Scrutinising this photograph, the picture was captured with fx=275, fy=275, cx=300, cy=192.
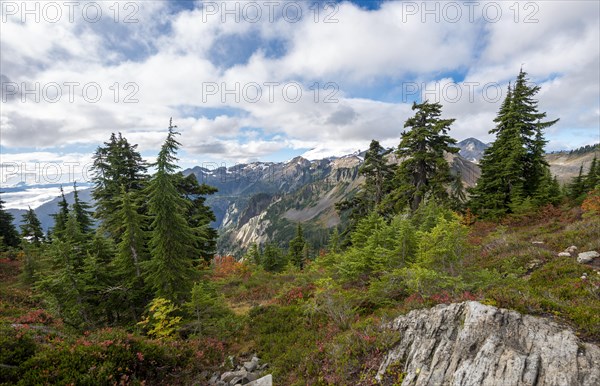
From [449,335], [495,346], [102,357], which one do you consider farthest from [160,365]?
[495,346]

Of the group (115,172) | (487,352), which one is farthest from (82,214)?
(487,352)

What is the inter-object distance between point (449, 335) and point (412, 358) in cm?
118

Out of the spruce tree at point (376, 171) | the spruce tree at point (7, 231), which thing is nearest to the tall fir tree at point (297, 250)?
the spruce tree at point (376, 171)

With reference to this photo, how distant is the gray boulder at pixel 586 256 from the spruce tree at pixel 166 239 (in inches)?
746

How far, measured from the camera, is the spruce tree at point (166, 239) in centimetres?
1429

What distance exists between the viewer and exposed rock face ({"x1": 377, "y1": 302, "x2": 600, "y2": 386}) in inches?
227

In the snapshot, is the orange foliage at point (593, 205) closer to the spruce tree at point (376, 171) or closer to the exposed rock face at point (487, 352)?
the spruce tree at point (376, 171)

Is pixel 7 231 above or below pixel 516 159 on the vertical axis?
below

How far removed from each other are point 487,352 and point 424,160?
67.7 ft

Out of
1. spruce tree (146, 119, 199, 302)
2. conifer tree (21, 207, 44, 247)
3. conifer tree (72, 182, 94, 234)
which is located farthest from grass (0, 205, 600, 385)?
conifer tree (21, 207, 44, 247)

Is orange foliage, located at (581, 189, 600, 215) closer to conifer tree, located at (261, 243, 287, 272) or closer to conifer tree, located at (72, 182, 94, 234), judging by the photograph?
conifer tree, located at (261, 243, 287, 272)

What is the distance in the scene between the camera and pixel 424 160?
81.1 ft

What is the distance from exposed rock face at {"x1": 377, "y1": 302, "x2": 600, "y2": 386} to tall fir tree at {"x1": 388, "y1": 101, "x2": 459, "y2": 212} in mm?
16785

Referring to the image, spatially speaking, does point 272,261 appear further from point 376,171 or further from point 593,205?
Answer: point 593,205
